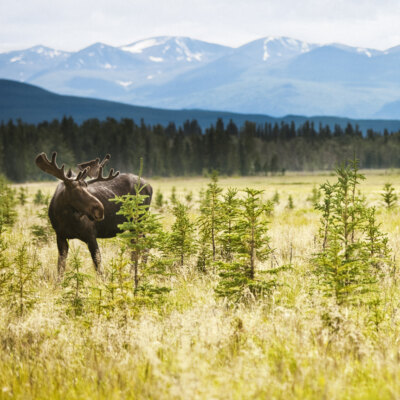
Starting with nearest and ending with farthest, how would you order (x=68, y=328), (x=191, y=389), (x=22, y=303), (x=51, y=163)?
(x=191, y=389) → (x=68, y=328) → (x=22, y=303) → (x=51, y=163)

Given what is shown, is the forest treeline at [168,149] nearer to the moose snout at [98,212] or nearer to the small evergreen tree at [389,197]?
the small evergreen tree at [389,197]

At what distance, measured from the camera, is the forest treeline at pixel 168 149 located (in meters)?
110

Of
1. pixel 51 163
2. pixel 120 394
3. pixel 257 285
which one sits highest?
pixel 51 163

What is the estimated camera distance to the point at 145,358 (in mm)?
4477

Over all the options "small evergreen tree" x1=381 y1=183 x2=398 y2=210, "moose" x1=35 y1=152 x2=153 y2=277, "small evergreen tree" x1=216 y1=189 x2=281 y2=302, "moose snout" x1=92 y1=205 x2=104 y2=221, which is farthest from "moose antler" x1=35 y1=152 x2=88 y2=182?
"small evergreen tree" x1=381 y1=183 x2=398 y2=210

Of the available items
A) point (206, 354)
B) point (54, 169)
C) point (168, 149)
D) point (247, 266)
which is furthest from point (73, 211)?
point (168, 149)

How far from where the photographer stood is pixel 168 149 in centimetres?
12425

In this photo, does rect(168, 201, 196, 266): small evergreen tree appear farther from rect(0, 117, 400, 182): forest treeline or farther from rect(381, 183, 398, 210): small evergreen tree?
rect(0, 117, 400, 182): forest treeline

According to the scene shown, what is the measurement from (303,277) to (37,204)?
22031 millimetres

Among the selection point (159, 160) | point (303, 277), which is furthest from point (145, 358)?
point (159, 160)

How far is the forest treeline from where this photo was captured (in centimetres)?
11019

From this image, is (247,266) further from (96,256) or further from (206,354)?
(96,256)

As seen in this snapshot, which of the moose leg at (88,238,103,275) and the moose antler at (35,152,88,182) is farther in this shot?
the moose leg at (88,238,103,275)

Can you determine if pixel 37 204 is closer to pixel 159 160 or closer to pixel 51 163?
pixel 51 163
